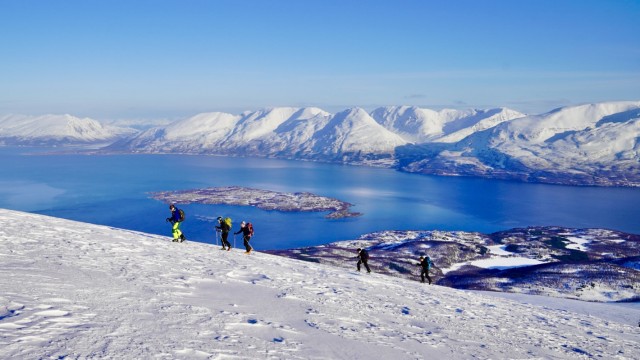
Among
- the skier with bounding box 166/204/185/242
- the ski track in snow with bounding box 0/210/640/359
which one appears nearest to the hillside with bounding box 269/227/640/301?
the ski track in snow with bounding box 0/210/640/359

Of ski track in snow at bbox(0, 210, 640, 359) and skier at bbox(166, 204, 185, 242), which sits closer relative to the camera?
ski track in snow at bbox(0, 210, 640, 359)

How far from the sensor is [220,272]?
20.6 metres

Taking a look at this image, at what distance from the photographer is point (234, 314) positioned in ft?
45.9

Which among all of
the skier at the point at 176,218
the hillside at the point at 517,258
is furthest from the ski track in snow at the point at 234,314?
the hillside at the point at 517,258

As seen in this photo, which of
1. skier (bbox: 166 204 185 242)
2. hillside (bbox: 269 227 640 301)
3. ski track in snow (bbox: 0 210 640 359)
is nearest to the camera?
ski track in snow (bbox: 0 210 640 359)

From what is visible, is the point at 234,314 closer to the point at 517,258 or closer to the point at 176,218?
the point at 176,218

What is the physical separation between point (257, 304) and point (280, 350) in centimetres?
451

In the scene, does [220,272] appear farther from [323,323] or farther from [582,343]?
[582,343]

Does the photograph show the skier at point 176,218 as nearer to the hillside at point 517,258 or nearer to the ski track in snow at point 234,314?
the ski track in snow at point 234,314

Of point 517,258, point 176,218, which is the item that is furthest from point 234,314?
point 517,258

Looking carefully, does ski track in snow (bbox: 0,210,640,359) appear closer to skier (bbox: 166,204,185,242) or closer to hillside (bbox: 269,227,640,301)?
skier (bbox: 166,204,185,242)

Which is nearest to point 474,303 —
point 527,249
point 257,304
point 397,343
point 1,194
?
point 397,343

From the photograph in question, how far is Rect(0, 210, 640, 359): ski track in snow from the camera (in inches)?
432

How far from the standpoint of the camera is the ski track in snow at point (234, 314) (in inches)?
432
